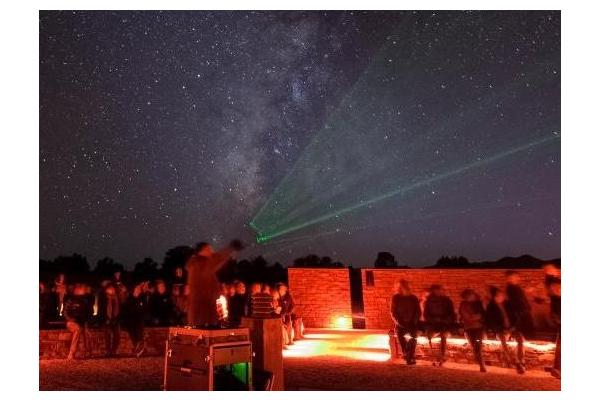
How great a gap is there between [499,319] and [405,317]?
139 cm

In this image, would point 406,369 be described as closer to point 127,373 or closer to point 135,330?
point 127,373

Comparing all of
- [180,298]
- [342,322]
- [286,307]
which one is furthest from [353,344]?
[342,322]

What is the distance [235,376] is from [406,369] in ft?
11.8

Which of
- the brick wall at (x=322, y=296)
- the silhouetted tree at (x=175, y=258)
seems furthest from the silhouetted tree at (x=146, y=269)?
the brick wall at (x=322, y=296)

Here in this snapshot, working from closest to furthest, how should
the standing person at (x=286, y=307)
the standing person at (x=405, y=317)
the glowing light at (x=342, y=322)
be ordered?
the standing person at (x=405, y=317), the standing person at (x=286, y=307), the glowing light at (x=342, y=322)

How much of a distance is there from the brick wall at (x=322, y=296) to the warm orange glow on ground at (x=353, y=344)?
1267 millimetres

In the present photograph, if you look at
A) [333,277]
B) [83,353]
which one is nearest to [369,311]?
[333,277]

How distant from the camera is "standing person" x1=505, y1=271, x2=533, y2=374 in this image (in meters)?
7.93

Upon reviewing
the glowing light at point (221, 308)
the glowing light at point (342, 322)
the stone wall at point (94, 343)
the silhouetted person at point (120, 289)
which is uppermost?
the glowing light at point (221, 308)

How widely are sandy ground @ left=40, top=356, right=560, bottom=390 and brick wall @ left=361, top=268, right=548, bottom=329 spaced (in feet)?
18.2

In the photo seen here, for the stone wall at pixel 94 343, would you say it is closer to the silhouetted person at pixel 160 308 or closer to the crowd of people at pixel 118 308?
the crowd of people at pixel 118 308

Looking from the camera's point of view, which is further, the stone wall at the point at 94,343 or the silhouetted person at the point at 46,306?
the silhouetted person at the point at 46,306

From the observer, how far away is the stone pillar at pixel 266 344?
5961mm

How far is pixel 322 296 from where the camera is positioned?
15.8 metres
